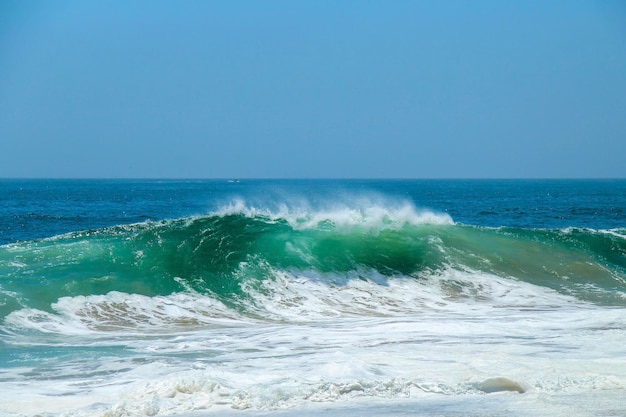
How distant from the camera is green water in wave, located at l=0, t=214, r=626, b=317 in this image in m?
13.9

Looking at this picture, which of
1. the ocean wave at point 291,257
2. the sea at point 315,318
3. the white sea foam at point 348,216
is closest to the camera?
the sea at point 315,318

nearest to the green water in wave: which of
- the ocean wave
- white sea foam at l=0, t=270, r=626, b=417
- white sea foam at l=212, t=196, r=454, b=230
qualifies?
the ocean wave

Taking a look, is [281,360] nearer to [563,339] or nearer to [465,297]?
[563,339]

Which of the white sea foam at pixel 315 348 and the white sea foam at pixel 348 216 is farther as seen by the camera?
the white sea foam at pixel 348 216

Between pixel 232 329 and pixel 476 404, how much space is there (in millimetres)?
5470

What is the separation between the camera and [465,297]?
14703mm

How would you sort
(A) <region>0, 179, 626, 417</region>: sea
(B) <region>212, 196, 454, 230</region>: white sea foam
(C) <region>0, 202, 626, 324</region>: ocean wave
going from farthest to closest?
(B) <region>212, 196, 454, 230</region>: white sea foam < (C) <region>0, 202, 626, 324</region>: ocean wave < (A) <region>0, 179, 626, 417</region>: sea

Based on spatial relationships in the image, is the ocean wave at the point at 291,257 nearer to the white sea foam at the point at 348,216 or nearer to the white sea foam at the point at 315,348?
the white sea foam at the point at 348,216

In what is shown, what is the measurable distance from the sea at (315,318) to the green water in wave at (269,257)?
6 cm

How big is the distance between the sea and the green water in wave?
0.06m

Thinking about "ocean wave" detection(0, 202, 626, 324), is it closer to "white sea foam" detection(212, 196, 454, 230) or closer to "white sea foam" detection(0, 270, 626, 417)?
"white sea foam" detection(212, 196, 454, 230)

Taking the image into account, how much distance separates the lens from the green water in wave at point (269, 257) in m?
13.9

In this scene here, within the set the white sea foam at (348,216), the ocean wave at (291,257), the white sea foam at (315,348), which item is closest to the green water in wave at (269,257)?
the ocean wave at (291,257)

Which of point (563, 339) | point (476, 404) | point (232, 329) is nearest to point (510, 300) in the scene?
point (563, 339)
